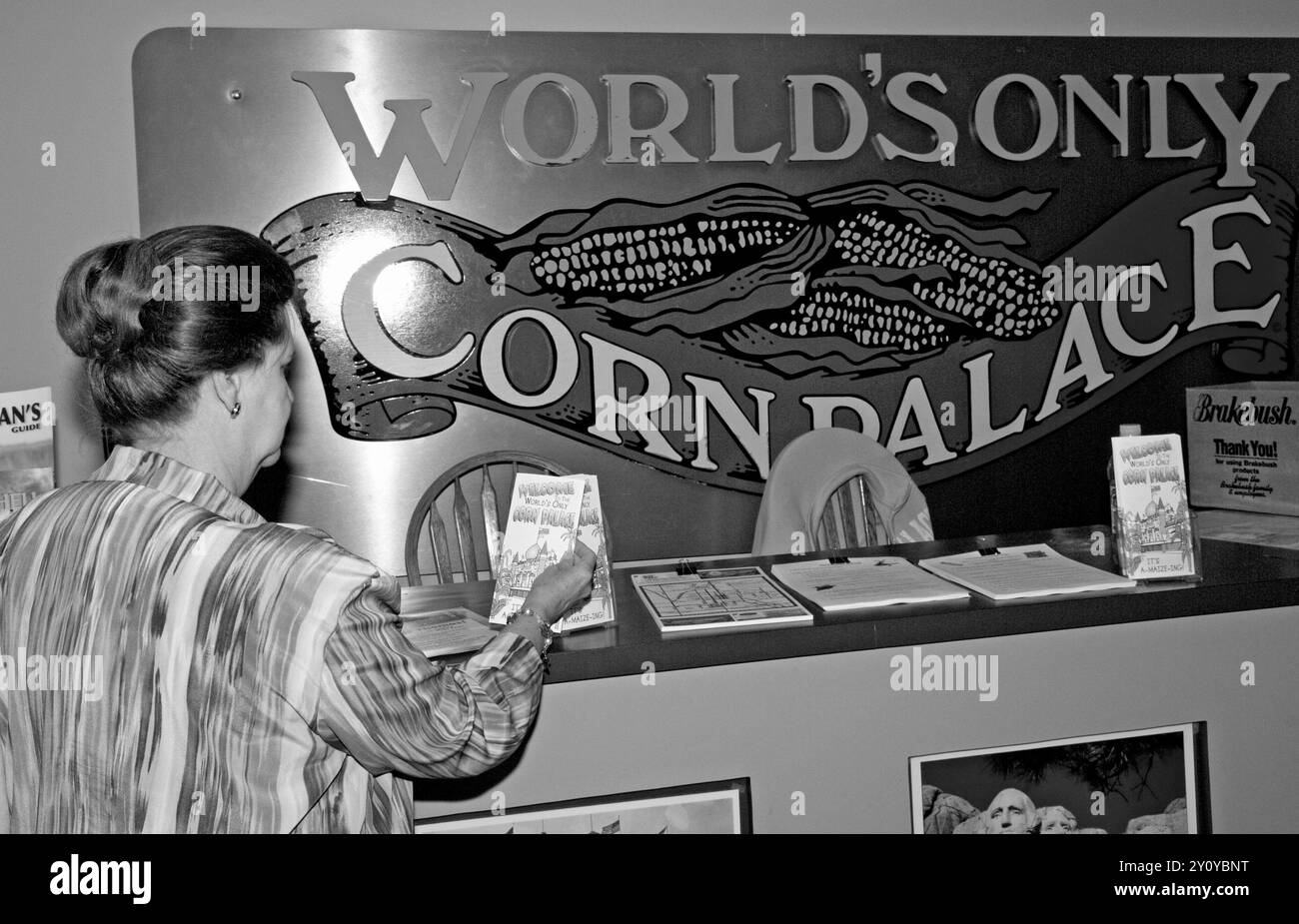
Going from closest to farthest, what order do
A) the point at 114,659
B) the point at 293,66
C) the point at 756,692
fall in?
the point at 114,659
the point at 756,692
the point at 293,66

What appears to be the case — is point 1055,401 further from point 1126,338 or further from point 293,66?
point 293,66

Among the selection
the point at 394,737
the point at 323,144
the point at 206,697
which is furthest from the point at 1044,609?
the point at 323,144

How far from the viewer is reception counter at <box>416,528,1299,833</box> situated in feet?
5.25

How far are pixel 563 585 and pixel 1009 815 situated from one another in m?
0.81

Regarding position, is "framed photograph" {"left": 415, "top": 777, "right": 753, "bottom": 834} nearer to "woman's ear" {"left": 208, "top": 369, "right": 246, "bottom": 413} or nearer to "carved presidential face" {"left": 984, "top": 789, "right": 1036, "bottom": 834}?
"carved presidential face" {"left": 984, "top": 789, "right": 1036, "bottom": 834}

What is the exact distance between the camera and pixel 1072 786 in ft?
5.76

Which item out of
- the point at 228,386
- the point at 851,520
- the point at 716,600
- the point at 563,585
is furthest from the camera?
the point at 851,520

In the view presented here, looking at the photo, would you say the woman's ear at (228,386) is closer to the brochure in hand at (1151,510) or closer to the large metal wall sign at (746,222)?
the brochure in hand at (1151,510)

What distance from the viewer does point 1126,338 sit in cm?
375

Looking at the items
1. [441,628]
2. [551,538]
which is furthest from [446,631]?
[551,538]

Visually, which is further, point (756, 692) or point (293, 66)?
point (293, 66)

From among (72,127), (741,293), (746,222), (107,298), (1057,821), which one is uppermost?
(72,127)

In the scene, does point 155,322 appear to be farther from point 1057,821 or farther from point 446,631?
point 1057,821

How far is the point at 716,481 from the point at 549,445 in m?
0.55
